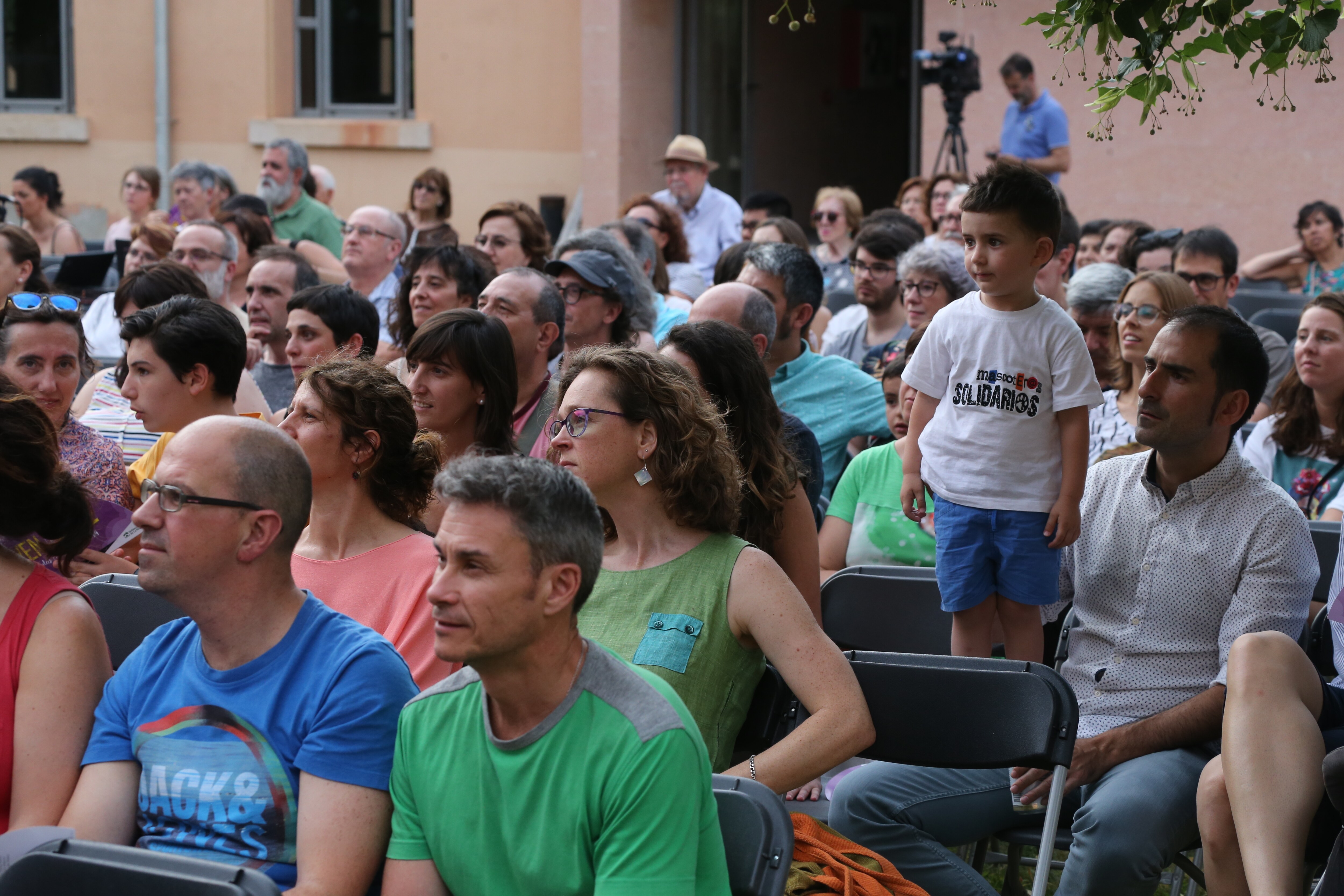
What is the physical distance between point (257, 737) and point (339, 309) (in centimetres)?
288

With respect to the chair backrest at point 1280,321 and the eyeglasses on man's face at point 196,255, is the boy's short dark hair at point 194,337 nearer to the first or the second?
the eyeglasses on man's face at point 196,255

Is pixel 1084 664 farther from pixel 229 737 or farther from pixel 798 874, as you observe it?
pixel 229 737

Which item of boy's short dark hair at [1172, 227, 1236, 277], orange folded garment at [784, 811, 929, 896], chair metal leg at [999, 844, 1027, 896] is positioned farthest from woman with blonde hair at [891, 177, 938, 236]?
orange folded garment at [784, 811, 929, 896]

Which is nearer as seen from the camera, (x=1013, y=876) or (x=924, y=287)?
(x=1013, y=876)

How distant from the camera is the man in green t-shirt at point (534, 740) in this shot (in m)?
1.78

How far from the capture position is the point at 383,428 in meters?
2.84

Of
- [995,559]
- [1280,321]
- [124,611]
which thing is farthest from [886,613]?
[1280,321]

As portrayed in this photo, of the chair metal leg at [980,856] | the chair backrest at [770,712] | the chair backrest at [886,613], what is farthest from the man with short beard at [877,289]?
the chair backrest at [770,712]

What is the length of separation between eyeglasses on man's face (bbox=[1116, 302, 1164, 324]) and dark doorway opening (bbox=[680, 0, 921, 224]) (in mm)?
6335

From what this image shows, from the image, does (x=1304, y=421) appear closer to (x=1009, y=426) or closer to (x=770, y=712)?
(x=1009, y=426)

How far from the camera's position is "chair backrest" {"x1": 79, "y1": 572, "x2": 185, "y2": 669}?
2.93m

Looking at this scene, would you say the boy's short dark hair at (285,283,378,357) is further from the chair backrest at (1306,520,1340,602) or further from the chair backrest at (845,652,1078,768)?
the chair backrest at (1306,520,1340,602)

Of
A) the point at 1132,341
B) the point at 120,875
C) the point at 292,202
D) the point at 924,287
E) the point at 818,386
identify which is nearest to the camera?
the point at 120,875

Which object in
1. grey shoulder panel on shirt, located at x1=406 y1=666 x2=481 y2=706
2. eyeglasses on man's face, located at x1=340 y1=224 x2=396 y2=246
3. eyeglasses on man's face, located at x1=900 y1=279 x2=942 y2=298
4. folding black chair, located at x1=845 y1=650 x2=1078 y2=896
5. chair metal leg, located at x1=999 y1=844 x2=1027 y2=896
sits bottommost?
chair metal leg, located at x1=999 y1=844 x2=1027 y2=896
